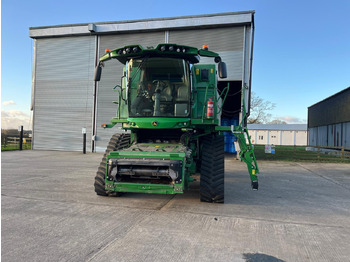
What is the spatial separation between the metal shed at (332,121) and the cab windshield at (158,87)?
56.9ft

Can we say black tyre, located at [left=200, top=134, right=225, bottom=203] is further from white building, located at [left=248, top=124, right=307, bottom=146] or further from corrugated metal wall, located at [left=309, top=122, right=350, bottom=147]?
white building, located at [left=248, top=124, right=307, bottom=146]

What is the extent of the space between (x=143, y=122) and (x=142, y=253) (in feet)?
8.89

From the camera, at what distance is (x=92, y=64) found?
1698 cm

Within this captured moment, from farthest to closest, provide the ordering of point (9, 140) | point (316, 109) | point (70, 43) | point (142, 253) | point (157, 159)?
point (316, 109)
point (9, 140)
point (70, 43)
point (157, 159)
point (142, 253)

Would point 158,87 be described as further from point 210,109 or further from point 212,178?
point 212,178

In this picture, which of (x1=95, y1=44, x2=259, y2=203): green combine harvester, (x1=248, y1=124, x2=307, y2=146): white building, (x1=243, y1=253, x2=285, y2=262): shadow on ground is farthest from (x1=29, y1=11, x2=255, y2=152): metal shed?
(x1=248, y1=124, x2=307, y2=146): white building

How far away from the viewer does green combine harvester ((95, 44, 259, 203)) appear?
4723mm

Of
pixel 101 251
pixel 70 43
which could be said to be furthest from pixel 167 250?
pixel 70 43

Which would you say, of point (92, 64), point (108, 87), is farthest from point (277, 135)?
point (92, 64)

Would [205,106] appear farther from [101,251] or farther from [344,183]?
[344,183]

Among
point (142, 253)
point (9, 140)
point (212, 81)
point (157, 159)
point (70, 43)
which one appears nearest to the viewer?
point (142, 253)

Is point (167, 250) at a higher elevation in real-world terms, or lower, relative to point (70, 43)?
lower

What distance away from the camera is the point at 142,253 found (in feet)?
10.0

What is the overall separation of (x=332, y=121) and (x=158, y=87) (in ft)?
69.8
